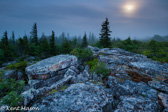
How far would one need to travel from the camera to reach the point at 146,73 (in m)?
9.93

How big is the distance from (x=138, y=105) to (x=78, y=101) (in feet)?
15.4

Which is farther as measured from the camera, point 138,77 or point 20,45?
point 20,45

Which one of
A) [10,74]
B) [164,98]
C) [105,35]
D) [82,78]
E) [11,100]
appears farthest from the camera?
[105,35]

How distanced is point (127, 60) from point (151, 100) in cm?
844

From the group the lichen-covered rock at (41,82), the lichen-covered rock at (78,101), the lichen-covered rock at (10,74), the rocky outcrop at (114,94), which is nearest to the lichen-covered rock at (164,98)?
the rocky outcrop at (114,94)

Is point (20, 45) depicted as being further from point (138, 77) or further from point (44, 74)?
point (138, 77)

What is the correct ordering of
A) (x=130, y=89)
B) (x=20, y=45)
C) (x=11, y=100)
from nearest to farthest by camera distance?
(x=11, y=100), (x=130, y=89), (x=20, y=45)

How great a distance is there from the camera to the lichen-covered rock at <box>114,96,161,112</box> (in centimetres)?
593

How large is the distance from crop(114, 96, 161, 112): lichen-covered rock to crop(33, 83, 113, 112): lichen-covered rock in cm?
100

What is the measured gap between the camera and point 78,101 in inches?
257

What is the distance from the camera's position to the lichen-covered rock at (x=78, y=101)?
5.94m

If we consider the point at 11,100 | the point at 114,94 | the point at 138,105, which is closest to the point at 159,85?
the point at 138,105

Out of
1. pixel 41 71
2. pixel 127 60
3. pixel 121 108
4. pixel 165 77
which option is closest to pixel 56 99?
pixel 121 108

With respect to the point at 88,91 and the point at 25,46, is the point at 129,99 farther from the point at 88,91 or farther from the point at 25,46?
the point at 25,46
